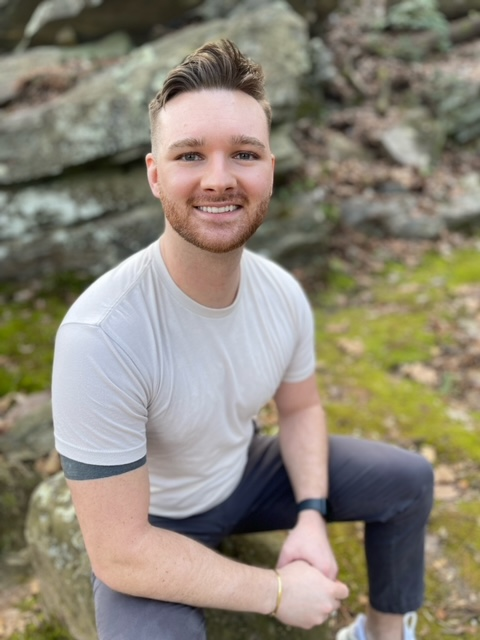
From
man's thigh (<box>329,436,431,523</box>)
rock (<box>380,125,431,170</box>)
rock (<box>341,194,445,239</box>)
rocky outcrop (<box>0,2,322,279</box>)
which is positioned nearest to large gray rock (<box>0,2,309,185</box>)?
rocky outcrop (<box>0,2,322,279</box>)

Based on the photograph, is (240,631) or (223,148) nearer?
(223,148)

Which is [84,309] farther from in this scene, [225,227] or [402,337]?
[402,337]

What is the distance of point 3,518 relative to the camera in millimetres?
3668

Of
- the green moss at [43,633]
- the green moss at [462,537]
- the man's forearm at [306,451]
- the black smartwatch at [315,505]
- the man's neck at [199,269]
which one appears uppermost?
the man's neck at [199,269]

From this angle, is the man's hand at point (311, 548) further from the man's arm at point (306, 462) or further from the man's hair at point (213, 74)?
the man's hair at point (213, 74)

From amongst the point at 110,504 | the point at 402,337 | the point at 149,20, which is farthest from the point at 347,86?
the point at 110,504

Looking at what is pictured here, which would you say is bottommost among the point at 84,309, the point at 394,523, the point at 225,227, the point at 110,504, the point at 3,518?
the point at 3,518

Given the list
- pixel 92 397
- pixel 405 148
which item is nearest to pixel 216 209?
pixel 92 397

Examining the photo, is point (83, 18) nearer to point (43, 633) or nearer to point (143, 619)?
point (43, 633)

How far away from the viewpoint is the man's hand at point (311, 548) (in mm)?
2365

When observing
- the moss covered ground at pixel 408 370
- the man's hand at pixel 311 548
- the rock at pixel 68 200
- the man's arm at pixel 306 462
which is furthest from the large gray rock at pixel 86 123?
the man's hand at pixel 311 548

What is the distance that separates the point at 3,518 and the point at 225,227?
2.68 metres

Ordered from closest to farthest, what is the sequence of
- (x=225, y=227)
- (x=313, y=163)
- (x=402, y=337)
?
(x=225, y=227)
(x=402, y=337)
(x=313, y=163)

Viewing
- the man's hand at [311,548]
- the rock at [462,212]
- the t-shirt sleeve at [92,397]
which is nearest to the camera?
the t-shirt sleeve at [92,397]
